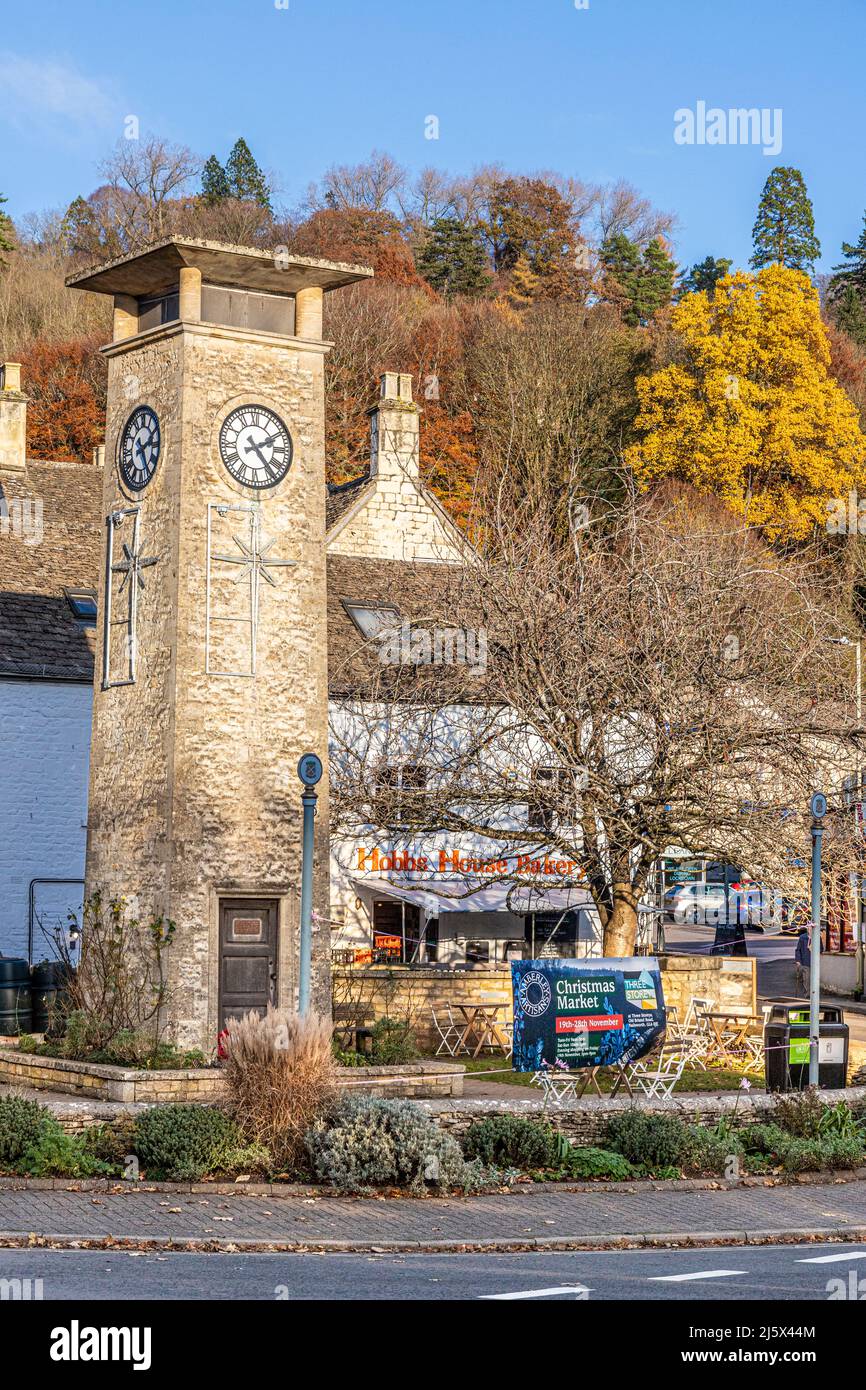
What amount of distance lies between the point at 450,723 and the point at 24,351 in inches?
1459

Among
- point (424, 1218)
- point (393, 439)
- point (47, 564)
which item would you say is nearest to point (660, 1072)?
point (424, 1218)

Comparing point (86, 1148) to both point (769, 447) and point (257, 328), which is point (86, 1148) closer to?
point (257, 328)

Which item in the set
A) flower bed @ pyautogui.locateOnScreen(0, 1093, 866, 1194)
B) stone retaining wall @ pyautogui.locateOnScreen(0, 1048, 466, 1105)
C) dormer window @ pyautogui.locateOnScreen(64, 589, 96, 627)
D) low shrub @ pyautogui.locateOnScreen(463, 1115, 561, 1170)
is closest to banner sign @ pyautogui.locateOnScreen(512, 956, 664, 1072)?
stone retaining wall @ pyautogui.locateOnScreen(0, 1048, 466, 1105)

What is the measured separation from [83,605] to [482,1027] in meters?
11.8

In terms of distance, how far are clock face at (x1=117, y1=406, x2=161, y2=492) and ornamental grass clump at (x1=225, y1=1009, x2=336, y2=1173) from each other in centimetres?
801

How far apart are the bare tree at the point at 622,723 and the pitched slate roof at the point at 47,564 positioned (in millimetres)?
6547

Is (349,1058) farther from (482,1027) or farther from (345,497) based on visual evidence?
(345,497)

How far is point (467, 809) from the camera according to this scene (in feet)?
86.1

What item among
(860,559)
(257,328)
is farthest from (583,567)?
(860,559)

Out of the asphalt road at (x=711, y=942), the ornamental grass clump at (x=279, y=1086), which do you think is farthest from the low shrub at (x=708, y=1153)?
the asphalt road at (x=711, y=942)

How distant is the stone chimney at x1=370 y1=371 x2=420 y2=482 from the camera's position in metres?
41.5

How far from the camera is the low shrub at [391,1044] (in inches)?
843

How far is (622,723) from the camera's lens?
26.3m

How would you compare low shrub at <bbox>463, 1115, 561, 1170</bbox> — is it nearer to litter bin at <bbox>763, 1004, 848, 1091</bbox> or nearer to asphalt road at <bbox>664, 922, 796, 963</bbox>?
litter bin at <bbox>763, 1004, 848, 1091</bbox>
